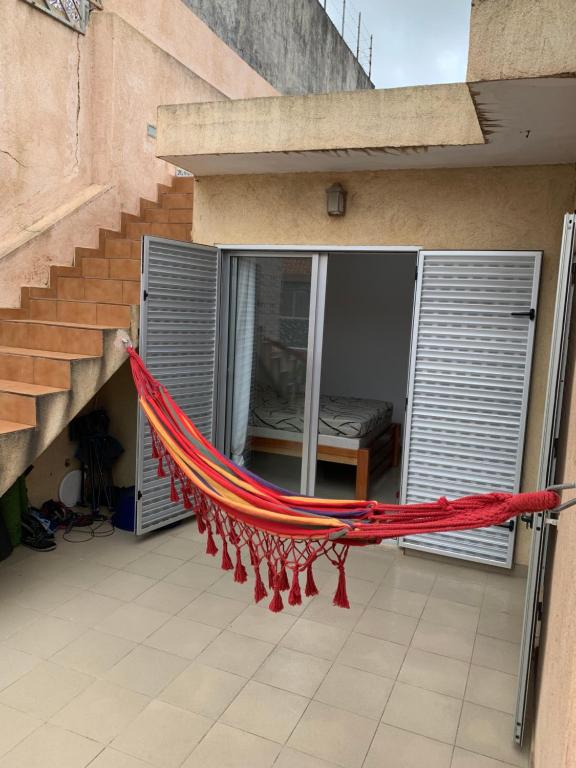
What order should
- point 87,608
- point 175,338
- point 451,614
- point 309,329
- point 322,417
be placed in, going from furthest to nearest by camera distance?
point 322,417, point 309,329, point 175,338, point 451,614, point 87,608

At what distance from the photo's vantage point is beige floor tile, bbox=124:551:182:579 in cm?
379

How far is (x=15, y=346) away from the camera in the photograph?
431 centimetres

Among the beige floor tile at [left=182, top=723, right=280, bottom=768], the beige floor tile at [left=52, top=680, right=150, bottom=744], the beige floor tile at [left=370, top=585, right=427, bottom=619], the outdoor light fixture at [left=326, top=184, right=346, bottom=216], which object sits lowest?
the beige floor tile at [left=52, top=680, right=150, bottom=744]

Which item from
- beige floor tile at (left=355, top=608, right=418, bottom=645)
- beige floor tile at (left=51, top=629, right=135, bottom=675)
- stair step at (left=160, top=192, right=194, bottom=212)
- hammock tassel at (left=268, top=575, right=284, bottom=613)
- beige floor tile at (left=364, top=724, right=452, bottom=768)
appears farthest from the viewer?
stair step at (left=160, top=192, right=194, bottom=212)

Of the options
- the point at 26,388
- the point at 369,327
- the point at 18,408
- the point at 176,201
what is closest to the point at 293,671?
the point at 18,408

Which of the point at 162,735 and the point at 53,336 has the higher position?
the point at 53,336

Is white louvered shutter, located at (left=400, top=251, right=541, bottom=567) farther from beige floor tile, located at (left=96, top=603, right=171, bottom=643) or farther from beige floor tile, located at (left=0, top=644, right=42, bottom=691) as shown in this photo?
beige floor tile, located at (left=0, top=644, right=42, bottom=691)

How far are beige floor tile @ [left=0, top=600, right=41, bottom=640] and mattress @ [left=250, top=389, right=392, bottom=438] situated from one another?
7.39ft

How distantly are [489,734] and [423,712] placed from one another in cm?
28

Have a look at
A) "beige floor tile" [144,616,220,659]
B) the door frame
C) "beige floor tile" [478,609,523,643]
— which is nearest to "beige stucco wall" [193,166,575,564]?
the door frame

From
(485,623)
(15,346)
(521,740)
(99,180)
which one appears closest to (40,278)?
(15,346)

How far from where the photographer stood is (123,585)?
3617 mm

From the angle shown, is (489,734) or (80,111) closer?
(489,734)

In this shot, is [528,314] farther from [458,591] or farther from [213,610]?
[213,610]
